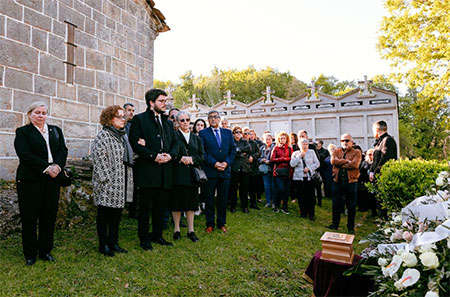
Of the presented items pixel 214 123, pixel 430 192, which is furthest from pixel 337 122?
pixel 430 192

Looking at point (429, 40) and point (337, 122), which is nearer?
point (429, 40)

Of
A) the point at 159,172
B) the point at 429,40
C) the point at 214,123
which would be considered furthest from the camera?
the point at 429,40

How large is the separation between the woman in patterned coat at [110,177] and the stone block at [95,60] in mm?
3142

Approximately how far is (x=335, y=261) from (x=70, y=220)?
14.2 ft

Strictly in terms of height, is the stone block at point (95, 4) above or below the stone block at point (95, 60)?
above

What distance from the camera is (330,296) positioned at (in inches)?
113

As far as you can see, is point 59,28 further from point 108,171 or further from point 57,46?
point 108,171

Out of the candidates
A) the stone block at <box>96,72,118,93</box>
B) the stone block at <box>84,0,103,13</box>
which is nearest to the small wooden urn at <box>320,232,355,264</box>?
the stone block at <box>96,72,118,93</box>

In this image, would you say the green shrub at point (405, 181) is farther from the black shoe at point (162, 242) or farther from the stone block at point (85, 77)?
the stone block at point (85, 77)

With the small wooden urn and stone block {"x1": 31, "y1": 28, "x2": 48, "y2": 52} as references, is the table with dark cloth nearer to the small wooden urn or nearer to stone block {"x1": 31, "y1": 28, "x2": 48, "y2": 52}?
the small wooden urn

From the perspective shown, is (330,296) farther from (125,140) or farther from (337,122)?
(337,122)

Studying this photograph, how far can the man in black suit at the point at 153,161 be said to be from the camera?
14.5 feet

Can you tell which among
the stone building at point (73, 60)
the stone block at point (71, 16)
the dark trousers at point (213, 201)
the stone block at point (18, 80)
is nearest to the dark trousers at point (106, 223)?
the dark trousers at point (213, 201)

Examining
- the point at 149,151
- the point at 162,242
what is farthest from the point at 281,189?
the point at 149,151
